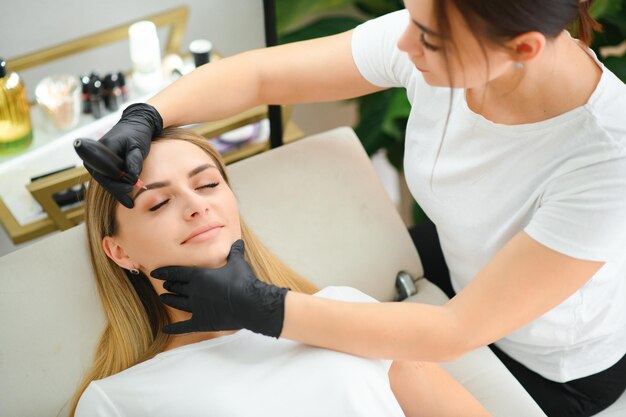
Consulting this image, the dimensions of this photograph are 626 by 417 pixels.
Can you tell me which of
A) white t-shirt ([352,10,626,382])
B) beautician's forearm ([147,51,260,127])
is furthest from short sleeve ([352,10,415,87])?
beautician's forearm ([147,51,260,127])

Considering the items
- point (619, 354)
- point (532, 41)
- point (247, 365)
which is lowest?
point (619, 354)

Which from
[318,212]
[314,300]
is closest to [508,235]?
[314,300]

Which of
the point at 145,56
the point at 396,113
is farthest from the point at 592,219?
the point at 145,56

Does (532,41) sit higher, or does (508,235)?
(532,41)

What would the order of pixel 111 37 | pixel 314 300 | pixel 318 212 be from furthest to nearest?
pixel 111 37, pixel 318 212, pixel 314 300

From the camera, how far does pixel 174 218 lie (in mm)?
1292

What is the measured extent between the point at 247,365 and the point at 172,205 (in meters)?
0.31

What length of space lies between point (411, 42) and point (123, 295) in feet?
2.40

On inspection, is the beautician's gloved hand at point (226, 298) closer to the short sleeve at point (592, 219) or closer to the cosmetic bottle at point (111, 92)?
the short sleeve at point (592, 219)

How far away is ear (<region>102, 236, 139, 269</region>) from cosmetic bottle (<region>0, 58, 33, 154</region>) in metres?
0.60

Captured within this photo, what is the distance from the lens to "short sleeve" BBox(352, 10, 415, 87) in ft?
4.67

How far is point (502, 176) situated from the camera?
4.25 feet

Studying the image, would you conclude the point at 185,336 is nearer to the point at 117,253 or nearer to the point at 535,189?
the point at 117,253

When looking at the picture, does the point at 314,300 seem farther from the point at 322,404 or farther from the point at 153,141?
the point at 153,141
